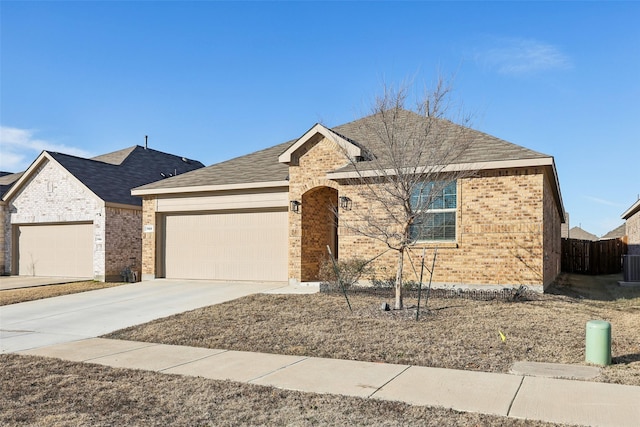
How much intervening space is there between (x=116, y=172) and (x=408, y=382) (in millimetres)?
20984

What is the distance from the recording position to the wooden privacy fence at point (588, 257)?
27359 millimetres

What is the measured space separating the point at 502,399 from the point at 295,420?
2.27m

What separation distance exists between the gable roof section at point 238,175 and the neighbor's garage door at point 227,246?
1.09 meters

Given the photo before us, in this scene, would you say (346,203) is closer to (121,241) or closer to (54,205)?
(121,241)

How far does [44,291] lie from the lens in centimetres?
1670

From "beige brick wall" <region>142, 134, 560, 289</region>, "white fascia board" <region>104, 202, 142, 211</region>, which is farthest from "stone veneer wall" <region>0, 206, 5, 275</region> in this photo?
"beige brick wall" <region>142, 134, 560, 289</region>

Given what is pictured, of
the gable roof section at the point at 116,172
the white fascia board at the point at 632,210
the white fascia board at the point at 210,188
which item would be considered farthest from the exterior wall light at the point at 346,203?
the white fascia board at the point at 632,210

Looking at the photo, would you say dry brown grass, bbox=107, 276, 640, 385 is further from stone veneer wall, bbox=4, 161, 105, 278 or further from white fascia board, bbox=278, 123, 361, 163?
stone veneer wall, bbox=4, 161, 105, 278

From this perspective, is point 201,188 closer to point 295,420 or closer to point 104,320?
point 104,320

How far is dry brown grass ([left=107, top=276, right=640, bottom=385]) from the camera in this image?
7504mm

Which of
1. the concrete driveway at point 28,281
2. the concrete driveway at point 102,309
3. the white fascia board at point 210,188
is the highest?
the white fascia board at point 210,188

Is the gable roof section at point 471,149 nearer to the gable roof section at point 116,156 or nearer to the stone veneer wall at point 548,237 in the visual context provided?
the stone veneer wall at point 548,237

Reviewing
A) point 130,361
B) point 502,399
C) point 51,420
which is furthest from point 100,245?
point 502,399

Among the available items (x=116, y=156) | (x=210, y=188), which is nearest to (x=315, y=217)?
(x=210, y=188)
